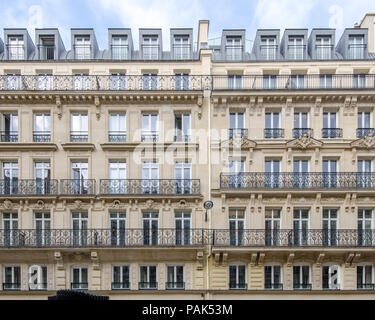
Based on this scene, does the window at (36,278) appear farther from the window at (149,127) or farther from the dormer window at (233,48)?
the dormer window at (233,48)

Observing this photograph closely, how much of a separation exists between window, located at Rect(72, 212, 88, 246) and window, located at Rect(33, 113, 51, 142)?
3.79 m

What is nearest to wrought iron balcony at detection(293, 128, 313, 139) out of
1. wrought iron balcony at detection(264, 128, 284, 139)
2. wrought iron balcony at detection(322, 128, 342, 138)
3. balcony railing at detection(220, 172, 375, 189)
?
wrought iron balcony at detection(322, 128, 342, 138)

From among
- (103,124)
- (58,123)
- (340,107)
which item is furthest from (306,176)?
(58,123)

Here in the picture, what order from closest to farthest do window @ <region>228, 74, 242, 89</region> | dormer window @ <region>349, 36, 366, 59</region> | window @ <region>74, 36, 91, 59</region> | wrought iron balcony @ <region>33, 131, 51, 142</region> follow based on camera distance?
wrought iron balcony @ <region>33, 131, 51, 142</region>, window @ <region>228, 74, 242, 89</region>, dormer window @ <region>349, 36, 366, 59</region>, window @ <region>74, 36, 91, 59</region>

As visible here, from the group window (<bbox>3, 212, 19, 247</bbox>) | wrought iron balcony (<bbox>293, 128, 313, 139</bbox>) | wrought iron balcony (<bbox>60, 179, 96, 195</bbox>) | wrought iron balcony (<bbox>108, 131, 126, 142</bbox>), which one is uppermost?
wrought iron balcony (<bbox>293, 128, 313, 139</bbox>)

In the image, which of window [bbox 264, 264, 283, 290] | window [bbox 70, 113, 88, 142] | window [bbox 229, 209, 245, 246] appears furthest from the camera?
window [bbox 70, 113, 88, 142]

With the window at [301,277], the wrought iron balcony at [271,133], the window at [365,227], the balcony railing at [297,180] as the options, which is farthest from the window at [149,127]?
the window at [365,227]

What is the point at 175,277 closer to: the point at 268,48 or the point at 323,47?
the point at 268,48

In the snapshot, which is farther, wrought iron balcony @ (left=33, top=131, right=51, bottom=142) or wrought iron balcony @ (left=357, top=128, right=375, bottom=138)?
wrought iron balcony @ (left=33, top=131, right=51, bottom=142)

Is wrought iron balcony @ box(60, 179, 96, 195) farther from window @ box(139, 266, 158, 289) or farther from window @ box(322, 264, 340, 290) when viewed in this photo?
window @ box(322, 264, 340, 290)

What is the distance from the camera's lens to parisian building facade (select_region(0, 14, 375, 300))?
48.2 ft

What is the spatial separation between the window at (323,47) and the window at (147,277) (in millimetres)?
13059

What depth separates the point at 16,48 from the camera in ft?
55.3
